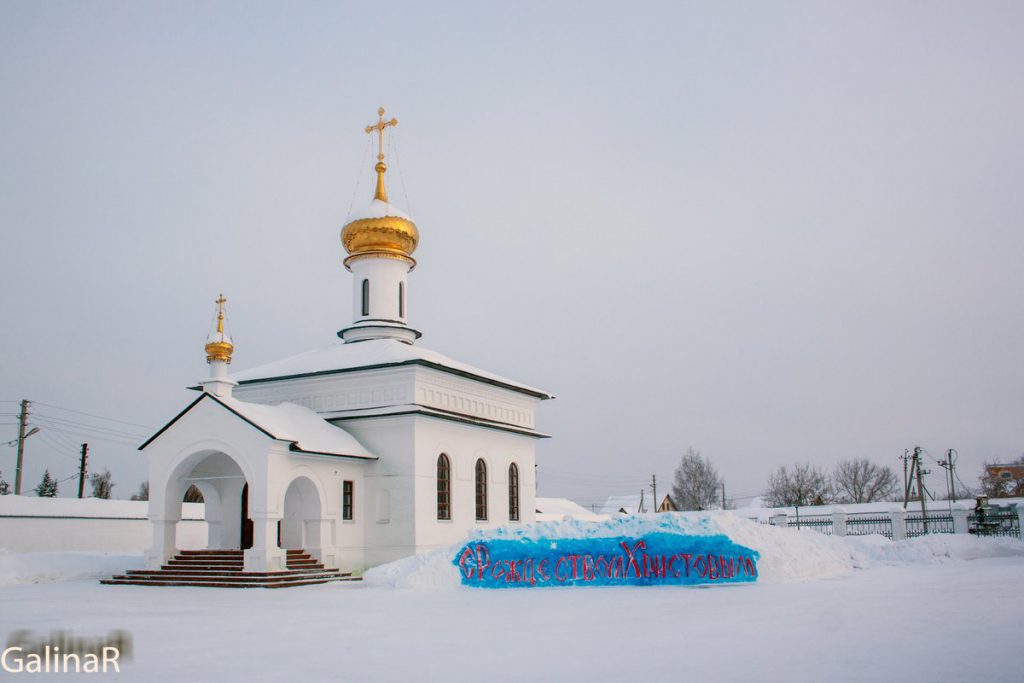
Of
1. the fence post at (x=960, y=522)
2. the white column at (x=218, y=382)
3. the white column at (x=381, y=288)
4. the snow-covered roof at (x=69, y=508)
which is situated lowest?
the fence post at (x=960, y=522)

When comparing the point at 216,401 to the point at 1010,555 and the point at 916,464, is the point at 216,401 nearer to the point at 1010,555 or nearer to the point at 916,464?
the point at 1010,555

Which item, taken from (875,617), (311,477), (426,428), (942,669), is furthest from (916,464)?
(942,669)

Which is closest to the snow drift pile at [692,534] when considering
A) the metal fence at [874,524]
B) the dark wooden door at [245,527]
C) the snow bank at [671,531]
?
the snow bank at [671,531]

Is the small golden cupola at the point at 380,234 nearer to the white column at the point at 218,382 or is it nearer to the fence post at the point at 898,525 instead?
the white column at the point at 218,382

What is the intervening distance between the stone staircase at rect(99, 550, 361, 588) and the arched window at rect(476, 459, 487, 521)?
4.71 metres

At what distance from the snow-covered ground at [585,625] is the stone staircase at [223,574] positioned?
861 mm

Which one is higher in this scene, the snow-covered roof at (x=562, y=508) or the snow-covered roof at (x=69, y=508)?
the snow-covered roof at (x=69, y=508)

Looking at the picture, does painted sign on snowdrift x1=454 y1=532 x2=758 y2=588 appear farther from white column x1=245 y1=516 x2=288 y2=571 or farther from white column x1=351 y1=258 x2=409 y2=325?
white column x1=351 y1=258 x2=409 y2=325

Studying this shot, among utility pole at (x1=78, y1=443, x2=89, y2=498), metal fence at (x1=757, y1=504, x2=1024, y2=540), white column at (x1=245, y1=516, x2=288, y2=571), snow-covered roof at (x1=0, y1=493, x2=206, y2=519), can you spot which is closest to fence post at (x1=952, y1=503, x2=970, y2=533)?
metal fence at (x1=757, y1=504, x2=1024, y2=540)

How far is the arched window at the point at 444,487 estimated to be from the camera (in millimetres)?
22375

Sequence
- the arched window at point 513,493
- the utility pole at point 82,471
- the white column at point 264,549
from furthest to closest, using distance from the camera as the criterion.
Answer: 1. the utility pole at point 82,471
2. the arched window at point 513,493
3. the white column at point 264,549

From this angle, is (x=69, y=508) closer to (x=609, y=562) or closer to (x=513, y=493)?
(x=513, y=493)

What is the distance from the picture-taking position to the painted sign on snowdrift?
16344 millimetres

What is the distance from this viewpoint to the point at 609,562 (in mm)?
16891
